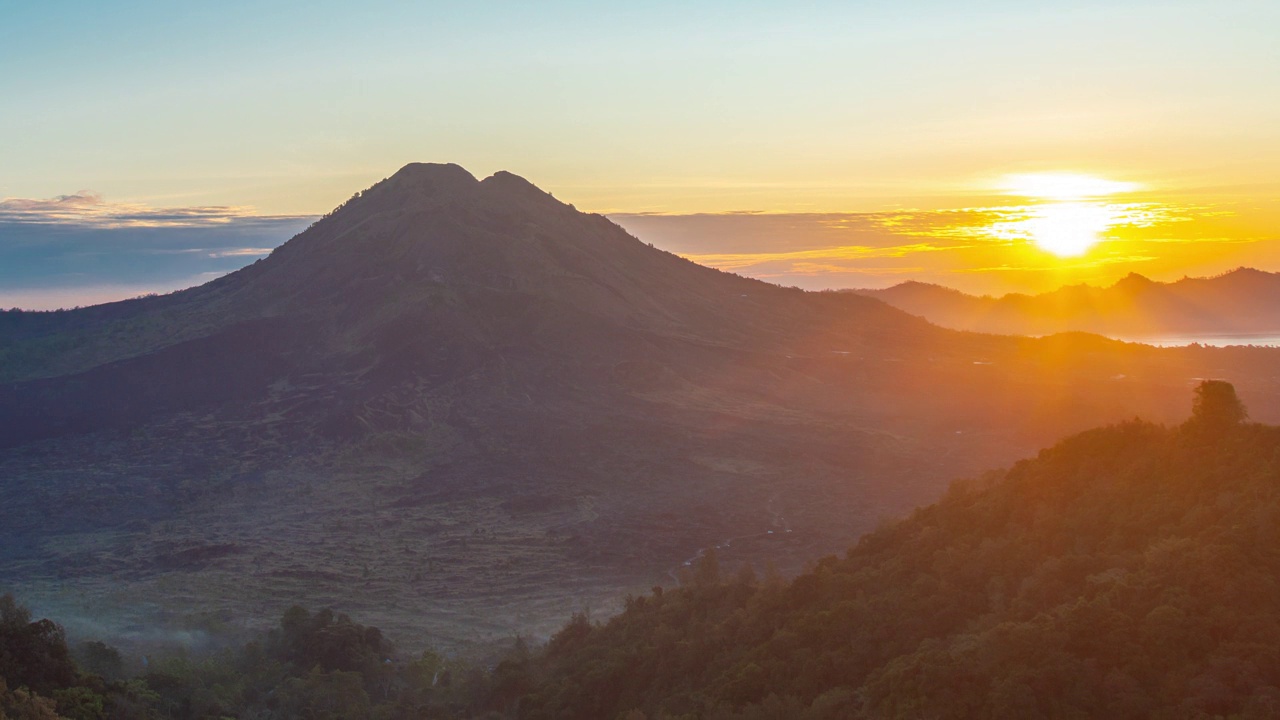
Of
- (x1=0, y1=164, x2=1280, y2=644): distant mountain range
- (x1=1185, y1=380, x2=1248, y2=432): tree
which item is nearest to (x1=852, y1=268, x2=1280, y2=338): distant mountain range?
(x1=0, y1=164, x2=1280, y2=644): distant mountain range

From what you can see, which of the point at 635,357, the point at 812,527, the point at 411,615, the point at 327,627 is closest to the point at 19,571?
the point at 411,615

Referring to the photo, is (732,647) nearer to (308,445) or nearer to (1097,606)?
(1097,606)

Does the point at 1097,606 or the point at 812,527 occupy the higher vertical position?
the point at 1097,606

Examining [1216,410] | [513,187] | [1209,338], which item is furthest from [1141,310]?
[1216,410]

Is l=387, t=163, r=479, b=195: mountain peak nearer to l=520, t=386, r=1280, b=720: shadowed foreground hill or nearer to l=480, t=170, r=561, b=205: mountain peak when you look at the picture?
l=480, t=170, r=561, b=205: mountain peak

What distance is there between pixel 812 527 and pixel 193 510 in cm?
2658

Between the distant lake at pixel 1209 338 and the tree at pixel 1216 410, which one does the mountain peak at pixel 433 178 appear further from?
the tree at pixel 1216 410

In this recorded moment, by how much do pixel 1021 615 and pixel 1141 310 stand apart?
460 feet

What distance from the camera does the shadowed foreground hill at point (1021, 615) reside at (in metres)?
15.8

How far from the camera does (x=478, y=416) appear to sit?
64188 mm

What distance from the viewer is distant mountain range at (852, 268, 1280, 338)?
13950 centimetres

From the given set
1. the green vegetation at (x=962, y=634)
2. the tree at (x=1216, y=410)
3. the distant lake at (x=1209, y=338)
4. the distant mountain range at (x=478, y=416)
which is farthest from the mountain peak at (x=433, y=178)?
the tree at (x=1216, y=410)

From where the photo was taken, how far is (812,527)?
47.3m

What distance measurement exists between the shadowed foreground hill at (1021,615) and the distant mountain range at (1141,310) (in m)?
118
